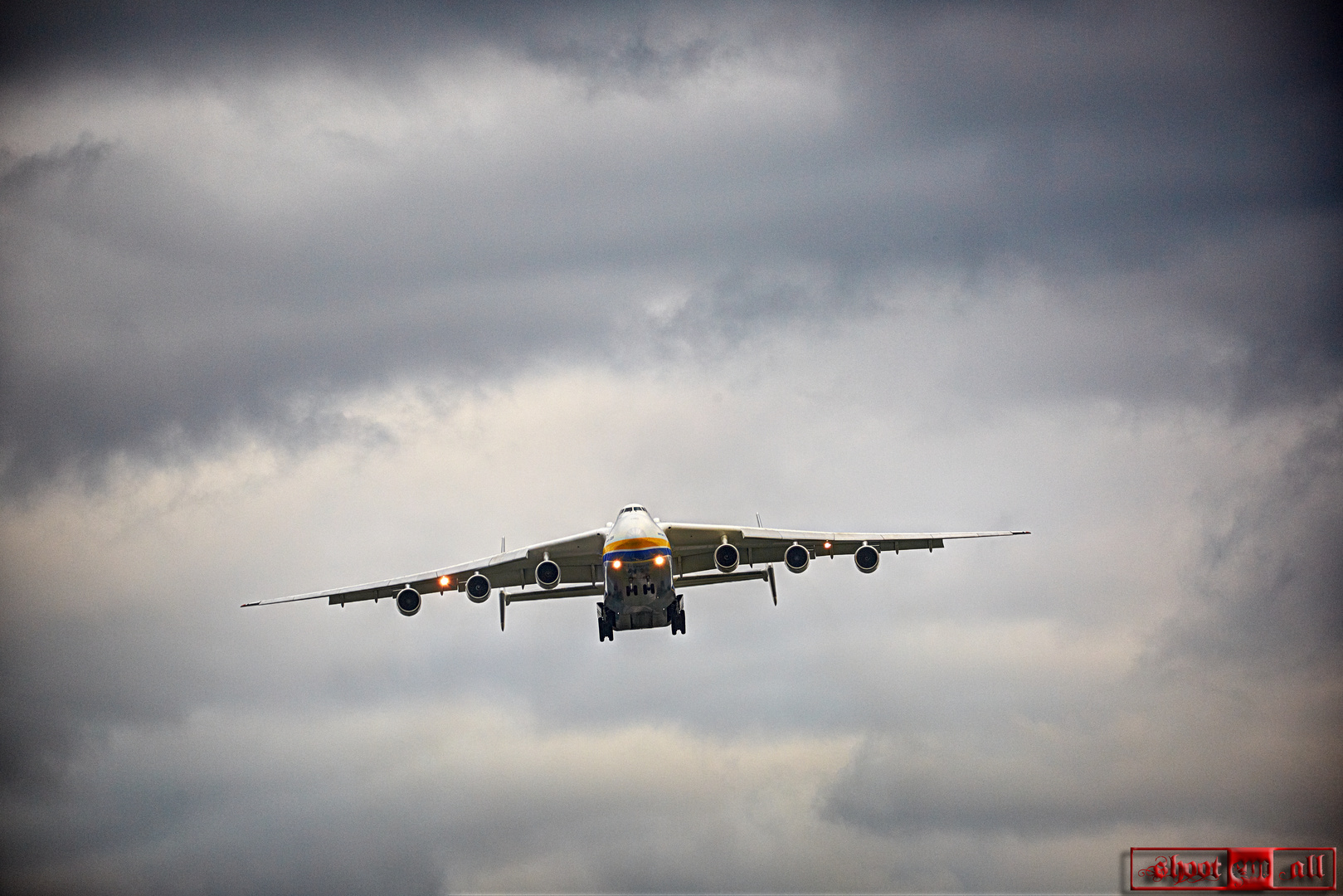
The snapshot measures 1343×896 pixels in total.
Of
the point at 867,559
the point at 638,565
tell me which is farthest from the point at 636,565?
the point at 867,559

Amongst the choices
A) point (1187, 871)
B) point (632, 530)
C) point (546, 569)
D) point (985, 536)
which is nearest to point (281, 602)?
point (546, 569)

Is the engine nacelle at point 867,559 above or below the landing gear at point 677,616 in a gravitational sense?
above

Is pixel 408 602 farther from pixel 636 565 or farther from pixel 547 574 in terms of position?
pixel 636 565

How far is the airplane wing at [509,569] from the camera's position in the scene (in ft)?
229

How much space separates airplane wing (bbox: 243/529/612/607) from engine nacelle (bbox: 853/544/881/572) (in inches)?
384

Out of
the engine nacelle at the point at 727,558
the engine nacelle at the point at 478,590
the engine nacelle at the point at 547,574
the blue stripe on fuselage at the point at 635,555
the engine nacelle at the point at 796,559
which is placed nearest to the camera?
the blue stripe on fuselage at the point at 635,555

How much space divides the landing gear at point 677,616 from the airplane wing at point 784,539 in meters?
2.17

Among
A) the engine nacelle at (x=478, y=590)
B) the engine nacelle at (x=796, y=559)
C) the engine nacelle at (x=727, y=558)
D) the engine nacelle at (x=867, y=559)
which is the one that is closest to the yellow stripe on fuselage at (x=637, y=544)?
the engine nacelle at (x=727, y=558)

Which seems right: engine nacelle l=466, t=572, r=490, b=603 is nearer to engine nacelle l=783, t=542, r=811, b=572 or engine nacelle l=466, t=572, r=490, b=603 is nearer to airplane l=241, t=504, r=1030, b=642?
airplane l=241, t=504, r=1030, b=642

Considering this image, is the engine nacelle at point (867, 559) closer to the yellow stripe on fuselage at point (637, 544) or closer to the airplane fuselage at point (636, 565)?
the airplane fuselage at point (636, 565)

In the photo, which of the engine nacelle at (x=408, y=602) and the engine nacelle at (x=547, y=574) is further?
the engine nacelle at (x=408, y=602)

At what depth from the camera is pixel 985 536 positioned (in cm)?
6981

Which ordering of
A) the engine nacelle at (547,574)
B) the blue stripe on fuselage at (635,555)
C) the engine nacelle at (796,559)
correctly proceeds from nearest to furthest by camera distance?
1. the blue stripe on fuselage at (635,555)
2. the engine nacelle at (547,574)
3. the engine nacelle at (796,559)

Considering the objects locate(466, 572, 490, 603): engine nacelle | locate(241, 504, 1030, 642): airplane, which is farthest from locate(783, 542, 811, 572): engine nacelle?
locate(466, 572, 490, 603): engine nacelle
